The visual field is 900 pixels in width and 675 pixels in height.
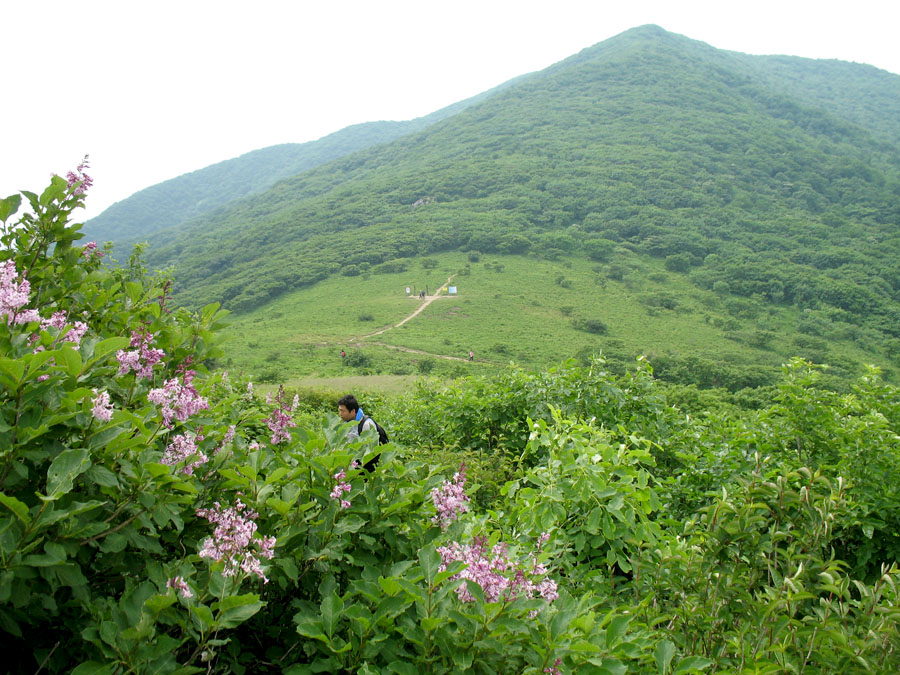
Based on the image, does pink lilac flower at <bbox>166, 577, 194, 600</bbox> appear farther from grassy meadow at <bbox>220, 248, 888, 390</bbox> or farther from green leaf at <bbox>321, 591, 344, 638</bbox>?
grassy meadow at <bbox>220, 248, 888, 390</bbox>

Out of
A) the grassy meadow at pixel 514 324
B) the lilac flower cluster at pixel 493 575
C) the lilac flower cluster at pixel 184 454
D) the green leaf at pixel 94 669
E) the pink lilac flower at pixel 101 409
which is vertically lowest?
the grassy meadow at pixel 514 324

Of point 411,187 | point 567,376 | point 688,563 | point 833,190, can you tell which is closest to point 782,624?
point 688,563

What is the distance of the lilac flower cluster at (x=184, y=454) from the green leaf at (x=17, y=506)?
45cm

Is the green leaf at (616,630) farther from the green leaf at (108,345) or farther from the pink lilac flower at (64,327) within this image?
the pink lilac flower at (64,327)

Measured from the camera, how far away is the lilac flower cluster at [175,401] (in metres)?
1.91

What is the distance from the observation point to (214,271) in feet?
329

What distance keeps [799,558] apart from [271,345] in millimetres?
50153

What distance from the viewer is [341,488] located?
1.94 meters

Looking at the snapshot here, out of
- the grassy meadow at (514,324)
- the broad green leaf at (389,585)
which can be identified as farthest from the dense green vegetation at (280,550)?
the grassy meadow at (514,324)

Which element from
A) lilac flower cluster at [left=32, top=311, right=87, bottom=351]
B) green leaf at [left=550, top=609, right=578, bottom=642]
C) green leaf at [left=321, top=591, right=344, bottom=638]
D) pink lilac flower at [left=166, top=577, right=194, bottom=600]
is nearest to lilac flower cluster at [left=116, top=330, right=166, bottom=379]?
lilac flower cluster at [left=32, top=311, right=87, bottom=351]

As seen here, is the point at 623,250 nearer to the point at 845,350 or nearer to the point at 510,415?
the point at 845,350

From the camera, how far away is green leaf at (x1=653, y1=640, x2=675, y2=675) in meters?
1.85

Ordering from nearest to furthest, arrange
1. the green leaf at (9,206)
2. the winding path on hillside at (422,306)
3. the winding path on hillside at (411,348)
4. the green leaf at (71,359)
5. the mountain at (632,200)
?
the green leaf at (71,359), the green leaf at (9,206), the winding path on hillside at (411,348), the winding path on hillside at (422,306), the mountain at (632,200)

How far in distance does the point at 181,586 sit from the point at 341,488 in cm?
55
